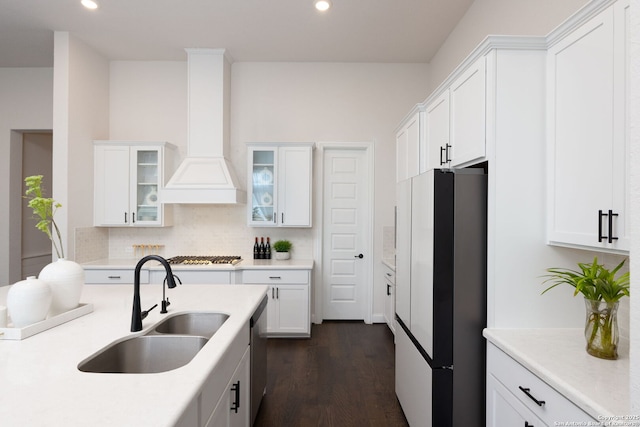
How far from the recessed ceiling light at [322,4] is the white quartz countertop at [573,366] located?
314 centimetres

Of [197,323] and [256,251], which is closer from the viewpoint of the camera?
[197,323]

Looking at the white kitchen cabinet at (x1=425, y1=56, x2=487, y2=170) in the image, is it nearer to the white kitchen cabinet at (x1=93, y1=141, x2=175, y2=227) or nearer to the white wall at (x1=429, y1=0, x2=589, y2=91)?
the white wall at (x1=429, y1=0, x2=589, y2=91)

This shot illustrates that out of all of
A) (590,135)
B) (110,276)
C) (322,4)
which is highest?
(322,4)

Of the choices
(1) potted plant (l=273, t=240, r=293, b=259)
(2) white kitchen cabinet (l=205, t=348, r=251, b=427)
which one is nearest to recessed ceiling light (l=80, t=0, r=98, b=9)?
(1) potted plant (l=273, t=240, r=293, b=259)

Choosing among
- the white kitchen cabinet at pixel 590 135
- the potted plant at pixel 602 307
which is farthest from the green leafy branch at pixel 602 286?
the white kitchen cabinet at pixel 590 135

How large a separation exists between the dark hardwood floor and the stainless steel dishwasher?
0.25 m

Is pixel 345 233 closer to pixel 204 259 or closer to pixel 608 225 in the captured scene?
pixel 204 259

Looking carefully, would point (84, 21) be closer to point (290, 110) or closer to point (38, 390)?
point (290, 110)

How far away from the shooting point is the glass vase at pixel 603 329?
4.57 ft

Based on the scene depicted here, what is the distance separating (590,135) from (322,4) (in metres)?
2.74

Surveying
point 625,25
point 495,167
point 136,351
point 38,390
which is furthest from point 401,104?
point 38,390

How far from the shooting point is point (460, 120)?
213 centimetres

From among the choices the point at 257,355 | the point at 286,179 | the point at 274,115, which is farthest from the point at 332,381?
the point at 274,115

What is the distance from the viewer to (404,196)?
2520mm
